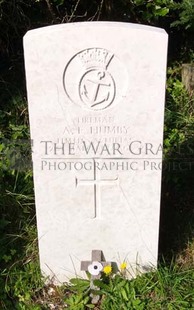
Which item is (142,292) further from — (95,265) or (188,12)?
(188,12)

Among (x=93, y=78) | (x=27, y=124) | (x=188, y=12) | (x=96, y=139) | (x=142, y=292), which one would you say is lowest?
(x=142, y=292)

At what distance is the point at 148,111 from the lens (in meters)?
2.17

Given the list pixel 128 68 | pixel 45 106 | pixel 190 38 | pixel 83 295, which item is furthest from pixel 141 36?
pixel 190 38

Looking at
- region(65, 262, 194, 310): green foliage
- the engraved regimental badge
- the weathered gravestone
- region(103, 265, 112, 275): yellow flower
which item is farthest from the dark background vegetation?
the engraved regimental badge

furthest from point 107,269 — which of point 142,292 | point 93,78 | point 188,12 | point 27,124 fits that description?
point 188,12

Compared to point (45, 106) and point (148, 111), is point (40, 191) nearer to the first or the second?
point (45, 106)

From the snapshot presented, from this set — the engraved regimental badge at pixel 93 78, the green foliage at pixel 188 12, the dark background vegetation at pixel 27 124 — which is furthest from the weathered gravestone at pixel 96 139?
the green foliage at pixel 188 12

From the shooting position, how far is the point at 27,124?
397 centimetres

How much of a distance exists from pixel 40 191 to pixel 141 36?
102 centimetres

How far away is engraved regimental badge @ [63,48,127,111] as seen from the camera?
204cm

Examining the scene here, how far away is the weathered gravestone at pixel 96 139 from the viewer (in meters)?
2.02

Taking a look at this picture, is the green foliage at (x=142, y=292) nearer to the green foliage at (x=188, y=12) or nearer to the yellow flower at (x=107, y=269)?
the yellow flower at (x=107, y=269)

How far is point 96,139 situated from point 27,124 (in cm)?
184

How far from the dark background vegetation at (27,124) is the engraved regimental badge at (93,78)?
120cm
